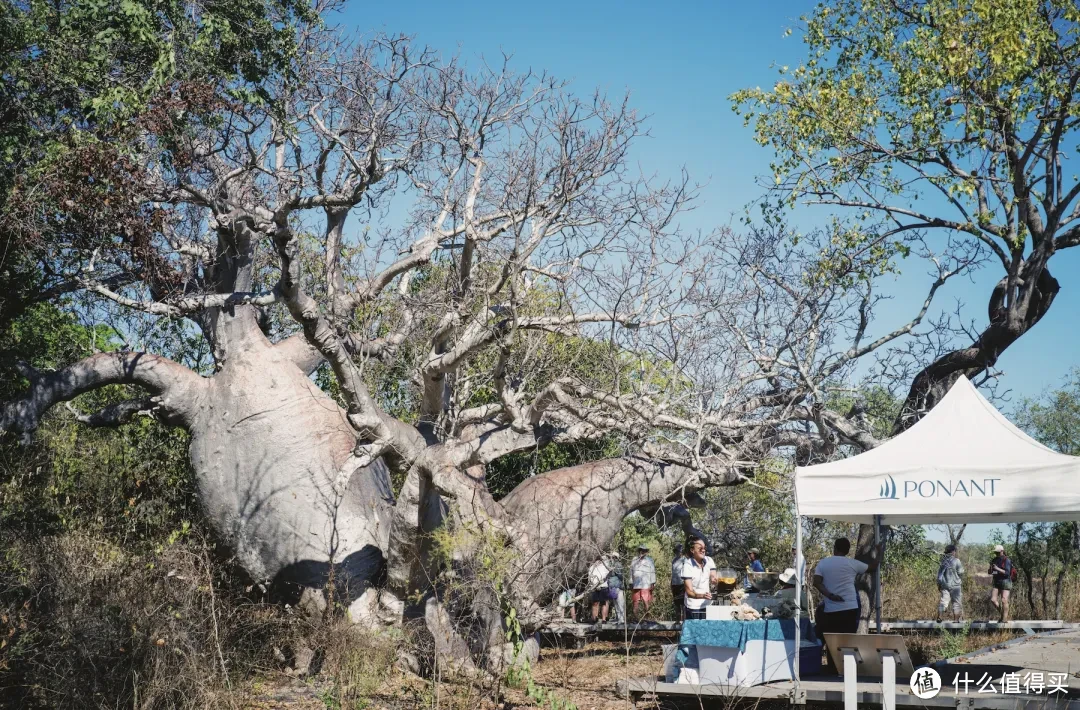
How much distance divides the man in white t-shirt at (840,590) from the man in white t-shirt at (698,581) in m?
1.26

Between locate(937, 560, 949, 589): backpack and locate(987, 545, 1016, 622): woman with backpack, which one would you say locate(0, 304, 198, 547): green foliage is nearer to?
locate(937, 560, 949, 589): backpack

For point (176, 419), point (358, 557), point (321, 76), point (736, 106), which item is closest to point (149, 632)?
point (358, 557)

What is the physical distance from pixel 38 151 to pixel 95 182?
2.47 feet

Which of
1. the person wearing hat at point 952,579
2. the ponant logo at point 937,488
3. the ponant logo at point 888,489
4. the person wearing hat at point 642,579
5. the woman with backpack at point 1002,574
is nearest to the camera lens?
the ponant logo at point 937,488

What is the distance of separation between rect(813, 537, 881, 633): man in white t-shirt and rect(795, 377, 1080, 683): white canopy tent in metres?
1.07

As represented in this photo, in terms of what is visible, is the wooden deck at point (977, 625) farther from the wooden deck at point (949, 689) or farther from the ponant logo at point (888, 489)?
the ponant logo at point (888, 489)

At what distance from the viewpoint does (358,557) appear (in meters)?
10.2

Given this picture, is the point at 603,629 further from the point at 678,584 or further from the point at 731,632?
the point at 731,632

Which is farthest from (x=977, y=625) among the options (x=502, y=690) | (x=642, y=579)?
(x=502, y=690)

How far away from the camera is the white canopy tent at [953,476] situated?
7.26 meters

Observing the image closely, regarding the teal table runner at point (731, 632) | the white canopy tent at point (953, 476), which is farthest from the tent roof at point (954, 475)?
the teal table runner at point (731, 632)

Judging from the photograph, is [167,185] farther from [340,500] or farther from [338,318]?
[340,500]

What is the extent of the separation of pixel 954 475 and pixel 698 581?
10.3 feet

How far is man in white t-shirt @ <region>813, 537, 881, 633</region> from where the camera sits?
8.77 m
